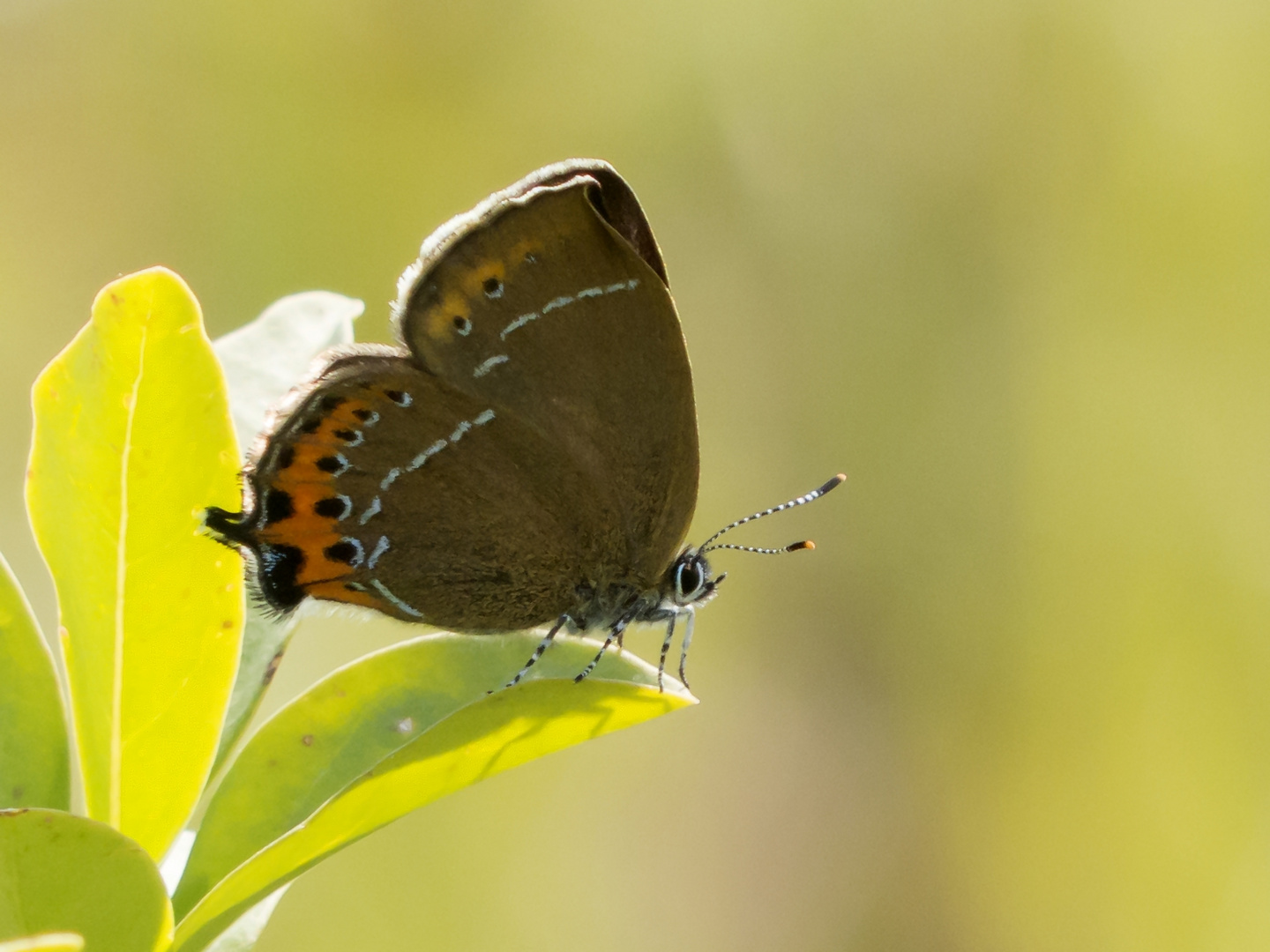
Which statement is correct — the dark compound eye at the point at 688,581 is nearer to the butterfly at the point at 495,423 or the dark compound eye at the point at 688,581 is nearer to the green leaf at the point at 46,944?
the butterfly at the point at 495,423

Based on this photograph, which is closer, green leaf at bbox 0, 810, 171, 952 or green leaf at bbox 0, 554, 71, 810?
green leaf at bbox 0, 810, 171, 952

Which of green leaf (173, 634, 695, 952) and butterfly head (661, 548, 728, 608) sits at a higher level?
green leaf (173, 634, 695, 952)

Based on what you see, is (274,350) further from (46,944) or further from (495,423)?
(46,944)

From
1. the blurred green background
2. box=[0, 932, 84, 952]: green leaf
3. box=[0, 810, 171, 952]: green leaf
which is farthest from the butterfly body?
the blurred green background

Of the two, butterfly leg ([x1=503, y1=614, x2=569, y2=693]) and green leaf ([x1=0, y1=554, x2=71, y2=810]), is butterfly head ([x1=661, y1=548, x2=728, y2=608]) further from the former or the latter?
green leaf ([x1=0, y1=554, x2=71, y2=810])

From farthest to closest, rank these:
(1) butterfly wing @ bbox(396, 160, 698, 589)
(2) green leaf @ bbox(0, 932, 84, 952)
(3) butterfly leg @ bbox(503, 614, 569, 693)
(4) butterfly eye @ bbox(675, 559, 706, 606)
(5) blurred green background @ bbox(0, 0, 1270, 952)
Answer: (5) blurred green background @ bbox(0, 0, 1270, 952) → (4) butterfly eye @ bbox(675, 559, 706, 606) → (1) butterfly wing @ bbox(396, 160, 698, 589) → (3) butterfly leg @ bbox(503, 614, 569, 693) → (2) green leaf @ bbox(0, 932, 84, 952)

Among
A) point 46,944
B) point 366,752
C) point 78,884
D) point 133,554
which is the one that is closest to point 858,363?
point 366,752
